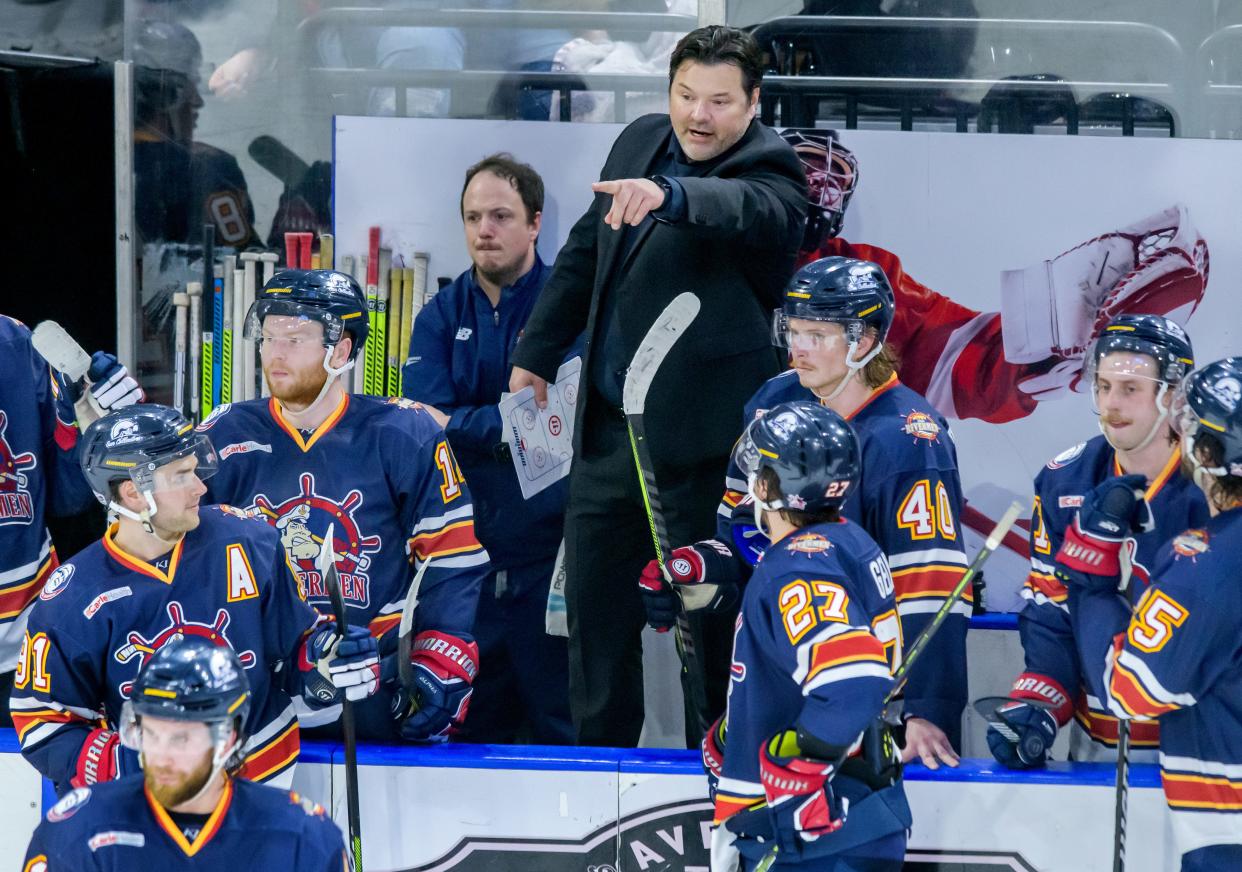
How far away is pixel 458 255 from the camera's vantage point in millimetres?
4684

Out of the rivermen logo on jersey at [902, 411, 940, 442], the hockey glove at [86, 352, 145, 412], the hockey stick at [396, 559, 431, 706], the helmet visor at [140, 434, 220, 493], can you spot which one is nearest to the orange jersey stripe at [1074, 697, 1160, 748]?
the rivermen logo on jersey at [902, 411, 940, 442]

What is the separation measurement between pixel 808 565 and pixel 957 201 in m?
2.24

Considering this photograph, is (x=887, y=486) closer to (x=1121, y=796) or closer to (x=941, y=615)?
(x=941, y=615)

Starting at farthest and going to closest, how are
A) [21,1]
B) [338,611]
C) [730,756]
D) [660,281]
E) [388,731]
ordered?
1. [21,1]
2. [660,281]
3. [388,731]
4. [338,611]
5. [730,756]

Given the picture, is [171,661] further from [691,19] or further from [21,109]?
[21,109]

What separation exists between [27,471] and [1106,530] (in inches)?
97.0

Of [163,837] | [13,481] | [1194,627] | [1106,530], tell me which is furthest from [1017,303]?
[163,837]

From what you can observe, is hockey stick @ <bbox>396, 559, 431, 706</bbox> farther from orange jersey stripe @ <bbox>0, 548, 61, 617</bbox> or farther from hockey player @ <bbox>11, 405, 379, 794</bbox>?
orange jersey stripe @ <bbox>0, 548, 61, 617</bbox>

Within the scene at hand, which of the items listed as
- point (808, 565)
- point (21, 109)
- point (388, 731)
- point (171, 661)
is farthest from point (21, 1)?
point (808, 565)

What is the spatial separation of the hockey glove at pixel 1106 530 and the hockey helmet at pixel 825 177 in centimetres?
173

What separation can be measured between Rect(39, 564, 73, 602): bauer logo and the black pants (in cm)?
121

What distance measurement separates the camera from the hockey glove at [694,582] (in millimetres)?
3238

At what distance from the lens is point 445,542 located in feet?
11.3

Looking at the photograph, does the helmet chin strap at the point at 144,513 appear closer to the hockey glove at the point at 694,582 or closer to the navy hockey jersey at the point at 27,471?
the navy hockey jersey at the point at 27,471
